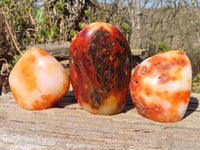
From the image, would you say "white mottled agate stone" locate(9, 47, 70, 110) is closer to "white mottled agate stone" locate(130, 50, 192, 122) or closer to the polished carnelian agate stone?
the polished carnelian agate stone

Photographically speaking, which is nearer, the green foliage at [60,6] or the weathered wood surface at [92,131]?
the weathered wood surface at [92,131]

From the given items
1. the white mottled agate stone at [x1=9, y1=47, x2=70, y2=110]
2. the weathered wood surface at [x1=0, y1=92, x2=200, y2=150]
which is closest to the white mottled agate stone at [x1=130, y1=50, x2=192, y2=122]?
the weathered wood surface at [x1=0, y1=92, x2=200, y2=150]

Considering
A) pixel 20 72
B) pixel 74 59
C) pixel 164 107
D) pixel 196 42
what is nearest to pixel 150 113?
pixel 164 107

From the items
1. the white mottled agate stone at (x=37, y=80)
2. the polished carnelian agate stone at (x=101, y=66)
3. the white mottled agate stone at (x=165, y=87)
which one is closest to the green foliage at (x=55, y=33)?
the white mottled agate stone at (x=37, y=80)

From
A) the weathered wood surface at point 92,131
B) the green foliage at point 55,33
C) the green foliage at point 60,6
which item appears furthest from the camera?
the green foliage at point 55,33

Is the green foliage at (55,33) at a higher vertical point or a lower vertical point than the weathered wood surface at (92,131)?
higher

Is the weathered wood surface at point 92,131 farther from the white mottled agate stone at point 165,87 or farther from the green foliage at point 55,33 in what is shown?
the green foliage at point 55,33
